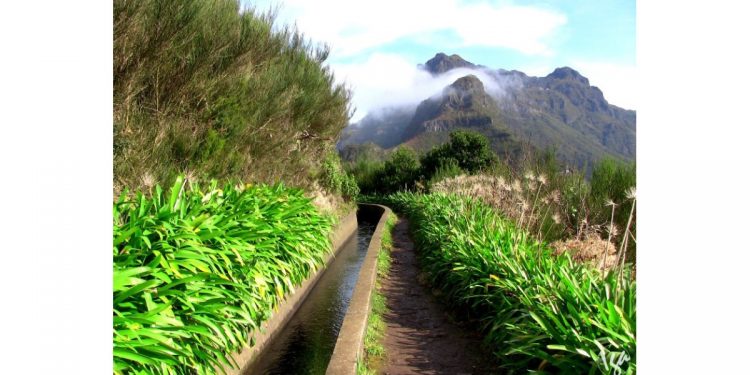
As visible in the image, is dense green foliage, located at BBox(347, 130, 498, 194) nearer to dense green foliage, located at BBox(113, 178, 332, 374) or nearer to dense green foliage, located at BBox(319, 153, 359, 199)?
dense green foliage, located at BBox(319, 153, 359, 199)

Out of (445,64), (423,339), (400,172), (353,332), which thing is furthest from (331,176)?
(445,64)

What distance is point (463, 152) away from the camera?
33875mm

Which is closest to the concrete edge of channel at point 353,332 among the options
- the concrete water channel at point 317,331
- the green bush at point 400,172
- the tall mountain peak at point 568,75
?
the concrete water channel at point 317,331

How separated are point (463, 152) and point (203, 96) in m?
27.3

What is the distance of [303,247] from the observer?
6.30 meters

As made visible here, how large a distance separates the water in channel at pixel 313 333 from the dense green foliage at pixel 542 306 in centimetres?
152

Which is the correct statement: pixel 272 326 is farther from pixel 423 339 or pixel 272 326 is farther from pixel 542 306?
pixel 542 306

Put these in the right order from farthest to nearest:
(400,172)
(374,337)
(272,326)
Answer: (400,172) → (272,326) → (374,337)

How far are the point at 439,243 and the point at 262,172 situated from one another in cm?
509

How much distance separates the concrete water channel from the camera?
435cm

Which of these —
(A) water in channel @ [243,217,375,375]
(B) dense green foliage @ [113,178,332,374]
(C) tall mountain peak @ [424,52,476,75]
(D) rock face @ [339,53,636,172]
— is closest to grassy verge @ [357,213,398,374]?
(A) water in channel @ [243,217,375,375]

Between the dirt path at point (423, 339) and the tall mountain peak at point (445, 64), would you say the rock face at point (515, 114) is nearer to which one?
the tall mountain peak at point (445, 64)

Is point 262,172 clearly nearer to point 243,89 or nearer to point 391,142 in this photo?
point 243,89

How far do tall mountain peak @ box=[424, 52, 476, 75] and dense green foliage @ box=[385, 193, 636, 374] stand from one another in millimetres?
174868
